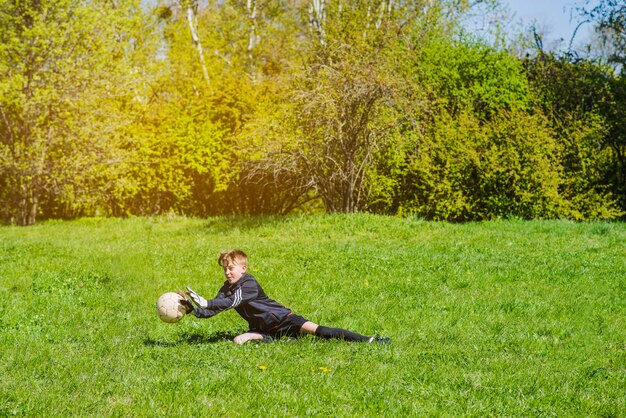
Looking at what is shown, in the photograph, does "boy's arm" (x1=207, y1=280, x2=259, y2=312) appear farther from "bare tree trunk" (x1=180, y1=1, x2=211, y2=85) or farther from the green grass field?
"bare tree trunk" (x1=180, y1=1, x2=211, y2=85)

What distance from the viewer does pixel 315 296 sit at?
35.1 feet

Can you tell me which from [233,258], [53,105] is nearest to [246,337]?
[233,258]

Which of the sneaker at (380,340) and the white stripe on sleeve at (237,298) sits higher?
the white stripe on sleeve at (237,298)

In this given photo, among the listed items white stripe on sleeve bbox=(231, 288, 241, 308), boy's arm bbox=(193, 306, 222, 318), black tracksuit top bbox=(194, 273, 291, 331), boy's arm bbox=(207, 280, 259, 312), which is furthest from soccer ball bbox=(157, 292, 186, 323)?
white stripe on sleeve bbox=(231, 288, 241, 308)

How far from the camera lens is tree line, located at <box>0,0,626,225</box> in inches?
768

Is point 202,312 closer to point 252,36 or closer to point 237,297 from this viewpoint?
point 237,297

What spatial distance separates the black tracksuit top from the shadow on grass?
37 centimetres

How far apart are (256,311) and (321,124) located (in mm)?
11227

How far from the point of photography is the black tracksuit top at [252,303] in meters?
8.02

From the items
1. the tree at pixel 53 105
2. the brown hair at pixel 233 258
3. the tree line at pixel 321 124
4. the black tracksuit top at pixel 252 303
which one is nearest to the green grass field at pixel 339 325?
the black tracksuit top at pixel 252 303

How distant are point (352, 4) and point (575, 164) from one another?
1027 centimetres

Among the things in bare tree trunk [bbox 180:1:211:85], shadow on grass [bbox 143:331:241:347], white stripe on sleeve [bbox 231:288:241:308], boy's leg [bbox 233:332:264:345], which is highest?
bare tree trunk [bbox 180:1:211:85]

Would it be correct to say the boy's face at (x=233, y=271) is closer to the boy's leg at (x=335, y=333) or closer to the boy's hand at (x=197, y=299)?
the boy's hand at (x=197, y=299)

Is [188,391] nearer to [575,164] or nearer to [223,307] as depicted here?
[223,307]
